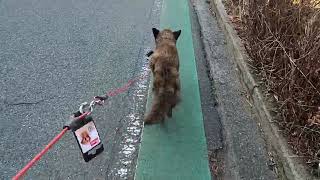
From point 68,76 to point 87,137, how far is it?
2500 mm

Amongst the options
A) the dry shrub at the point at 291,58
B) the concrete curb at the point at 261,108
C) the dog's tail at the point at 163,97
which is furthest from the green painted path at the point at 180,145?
the dry shrub at the point at 291,58

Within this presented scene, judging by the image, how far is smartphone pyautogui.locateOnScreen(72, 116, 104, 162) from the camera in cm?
261

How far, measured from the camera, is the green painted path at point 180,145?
3.53 meters

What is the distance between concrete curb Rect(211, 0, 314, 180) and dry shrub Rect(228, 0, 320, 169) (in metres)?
Answer: 0.09

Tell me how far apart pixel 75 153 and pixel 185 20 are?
3994 millimetres

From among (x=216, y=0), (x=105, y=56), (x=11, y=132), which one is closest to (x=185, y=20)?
(x=216, y=0)

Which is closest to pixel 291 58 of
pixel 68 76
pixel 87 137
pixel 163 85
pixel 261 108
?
pixel 261 108

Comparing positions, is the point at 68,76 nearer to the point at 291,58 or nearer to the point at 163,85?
the point at 163,85

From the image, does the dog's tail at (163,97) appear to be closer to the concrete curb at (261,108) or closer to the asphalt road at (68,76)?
the asphalt road at (68,76)

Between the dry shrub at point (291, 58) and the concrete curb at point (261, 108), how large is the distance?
0.09m

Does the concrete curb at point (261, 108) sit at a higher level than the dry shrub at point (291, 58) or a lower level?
lower

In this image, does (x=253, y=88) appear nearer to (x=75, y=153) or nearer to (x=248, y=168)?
(x=248, y=168)

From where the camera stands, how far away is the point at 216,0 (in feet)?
25.0

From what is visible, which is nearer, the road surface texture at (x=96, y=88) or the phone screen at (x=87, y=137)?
the phone screen at (x=87, y=137)
